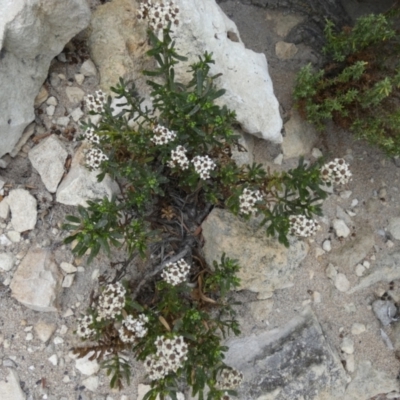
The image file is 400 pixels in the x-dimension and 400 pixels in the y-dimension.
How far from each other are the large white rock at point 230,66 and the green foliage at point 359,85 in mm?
292

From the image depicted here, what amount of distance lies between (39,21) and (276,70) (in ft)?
A: 6.19

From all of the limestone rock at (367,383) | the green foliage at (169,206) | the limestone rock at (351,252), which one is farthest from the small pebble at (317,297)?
the green foliage at (169,206)

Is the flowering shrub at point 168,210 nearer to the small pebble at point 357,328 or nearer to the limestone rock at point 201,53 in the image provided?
the limestone rock at point 201,53

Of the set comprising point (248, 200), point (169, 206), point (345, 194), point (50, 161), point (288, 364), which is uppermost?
point (50, 161)

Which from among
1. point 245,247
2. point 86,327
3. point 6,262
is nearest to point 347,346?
point 245,247

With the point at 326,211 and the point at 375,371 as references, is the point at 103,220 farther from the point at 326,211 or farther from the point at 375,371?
the point at 375,371

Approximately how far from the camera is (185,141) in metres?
3.31

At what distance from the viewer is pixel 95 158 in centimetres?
314

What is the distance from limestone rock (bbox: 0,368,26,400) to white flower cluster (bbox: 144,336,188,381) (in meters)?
1.06

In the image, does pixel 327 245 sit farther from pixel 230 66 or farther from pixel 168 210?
pixel 230 66

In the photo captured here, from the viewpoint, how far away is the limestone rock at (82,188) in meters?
3.45

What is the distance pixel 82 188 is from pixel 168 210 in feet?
1.91

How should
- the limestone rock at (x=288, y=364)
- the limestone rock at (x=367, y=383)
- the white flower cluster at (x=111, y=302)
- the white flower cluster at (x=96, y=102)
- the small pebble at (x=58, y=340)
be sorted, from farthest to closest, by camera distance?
the limestone rock at (x=367, y=383) → the limestone rock at (x=288, y=364) → the small pebble at (x=58, y=340) → the white flower cluster at (x=96, y=102) → the white flower cluster at (x=111, y=302)

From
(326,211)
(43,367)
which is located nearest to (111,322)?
(43,367)
